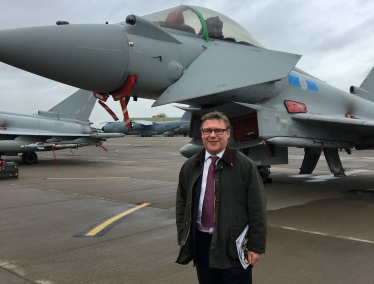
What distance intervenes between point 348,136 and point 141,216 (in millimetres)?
5341

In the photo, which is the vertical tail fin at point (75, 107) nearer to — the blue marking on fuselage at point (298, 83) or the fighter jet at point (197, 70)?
the fighter jet at point (197, 70)

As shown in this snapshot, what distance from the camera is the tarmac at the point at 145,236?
3797 mm

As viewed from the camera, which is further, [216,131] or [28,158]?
[28,158]

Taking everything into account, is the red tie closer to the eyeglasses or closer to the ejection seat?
the eyeglasses

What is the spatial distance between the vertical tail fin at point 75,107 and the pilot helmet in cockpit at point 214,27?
15.9 m

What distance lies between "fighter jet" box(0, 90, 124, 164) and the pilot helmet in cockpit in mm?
13605

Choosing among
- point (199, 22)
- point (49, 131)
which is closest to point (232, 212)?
point (199, 22)

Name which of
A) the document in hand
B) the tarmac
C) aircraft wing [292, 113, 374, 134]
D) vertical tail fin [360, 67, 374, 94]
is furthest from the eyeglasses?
vertical tail fin [360, 67, 374, 94]

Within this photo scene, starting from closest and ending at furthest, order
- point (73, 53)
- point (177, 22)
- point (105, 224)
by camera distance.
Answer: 1. point (73, 53)
2. point (105, 224)
3. point (177, 22)

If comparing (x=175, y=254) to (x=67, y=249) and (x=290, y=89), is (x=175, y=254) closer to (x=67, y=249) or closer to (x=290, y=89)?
(x=67, y=249)

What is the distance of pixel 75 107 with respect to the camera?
2155cm

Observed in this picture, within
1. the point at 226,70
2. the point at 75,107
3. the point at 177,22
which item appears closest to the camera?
the point at 226,70

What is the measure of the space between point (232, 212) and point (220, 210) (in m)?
0.08

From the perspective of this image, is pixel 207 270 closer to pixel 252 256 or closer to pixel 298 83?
pixel 252 256
